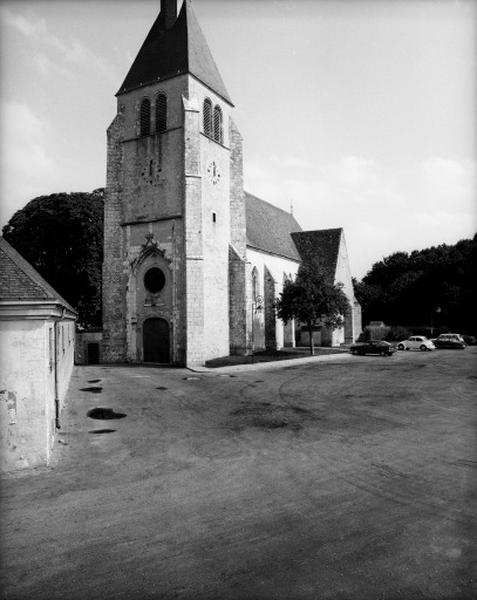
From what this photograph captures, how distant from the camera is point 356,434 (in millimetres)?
11609

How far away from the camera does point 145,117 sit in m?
30.0

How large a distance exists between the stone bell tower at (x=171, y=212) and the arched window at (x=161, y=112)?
0.21 feet

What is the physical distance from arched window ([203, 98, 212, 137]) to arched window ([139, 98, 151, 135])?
3629 millimetres

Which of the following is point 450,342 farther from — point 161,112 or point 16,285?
point 16,285

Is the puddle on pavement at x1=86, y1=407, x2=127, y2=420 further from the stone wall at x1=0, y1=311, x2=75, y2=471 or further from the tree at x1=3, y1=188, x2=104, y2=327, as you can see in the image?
the tree at x1=3, y1=188, x2=104, y2=327

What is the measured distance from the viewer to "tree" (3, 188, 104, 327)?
115ft

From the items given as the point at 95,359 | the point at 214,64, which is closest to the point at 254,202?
the point at 214,64

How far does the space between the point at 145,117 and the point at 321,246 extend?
21981mm

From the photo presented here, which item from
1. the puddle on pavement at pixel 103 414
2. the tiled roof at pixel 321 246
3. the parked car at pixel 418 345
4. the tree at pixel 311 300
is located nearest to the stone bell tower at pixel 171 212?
the tree at pixel 311 300

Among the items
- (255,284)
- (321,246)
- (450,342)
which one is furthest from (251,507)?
(321,246)

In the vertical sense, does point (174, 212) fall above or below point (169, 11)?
below

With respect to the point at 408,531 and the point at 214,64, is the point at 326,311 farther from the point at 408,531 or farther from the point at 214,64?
the point at 408,531

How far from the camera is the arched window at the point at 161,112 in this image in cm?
2917

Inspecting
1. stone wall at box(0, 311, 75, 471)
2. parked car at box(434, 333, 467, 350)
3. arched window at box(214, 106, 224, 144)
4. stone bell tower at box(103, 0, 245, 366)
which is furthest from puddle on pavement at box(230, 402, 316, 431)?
parked car at box(434, 333, 467, 350)
